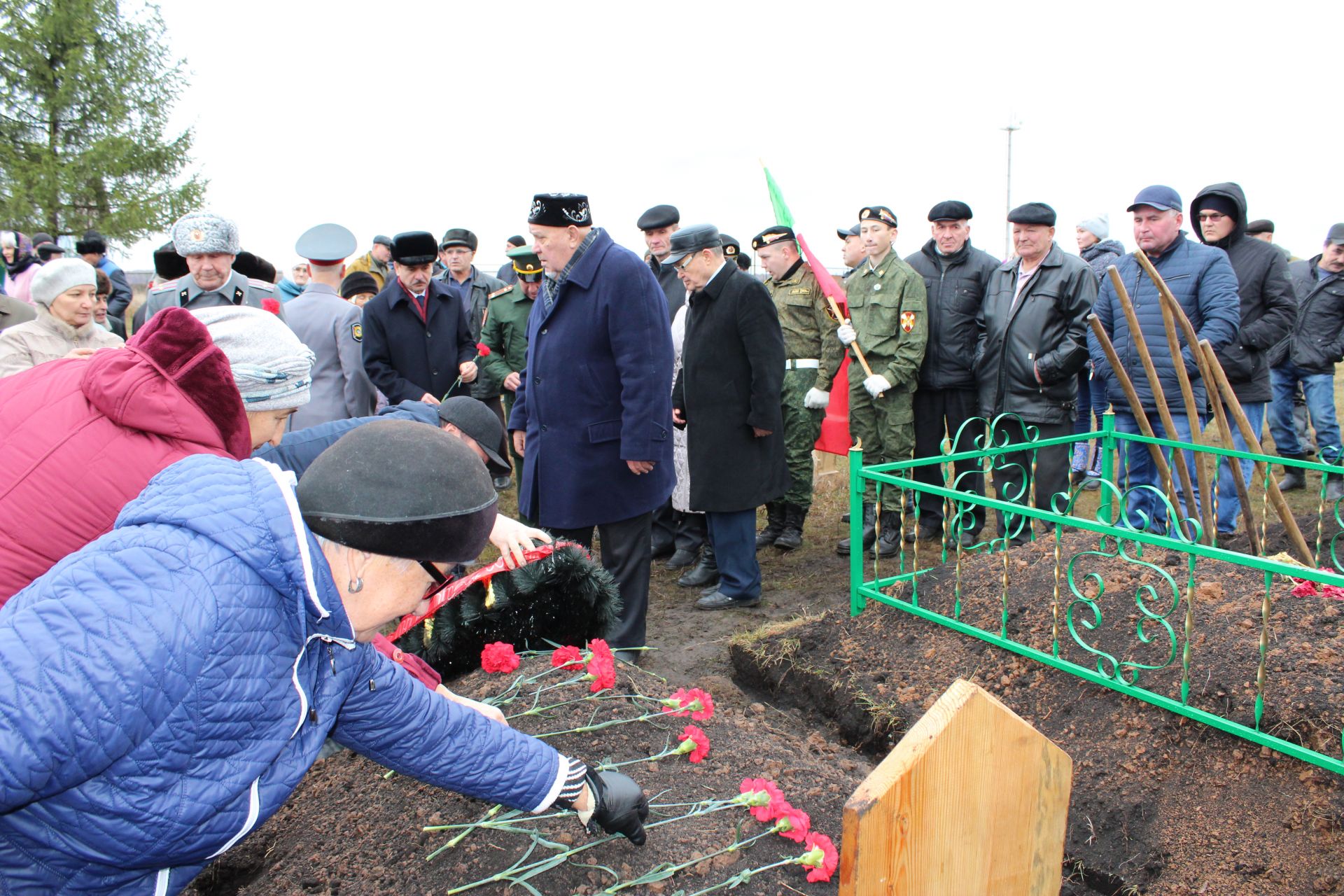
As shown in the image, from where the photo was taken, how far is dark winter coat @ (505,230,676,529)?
3814mm

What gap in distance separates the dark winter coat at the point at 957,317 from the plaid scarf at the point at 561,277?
2.71 meters

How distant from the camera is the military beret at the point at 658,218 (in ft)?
20.0

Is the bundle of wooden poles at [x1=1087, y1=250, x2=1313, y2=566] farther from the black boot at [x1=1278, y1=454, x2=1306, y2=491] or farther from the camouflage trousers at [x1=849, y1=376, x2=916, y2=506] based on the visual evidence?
the black boot at [x1=1278, y1=454, x2=1306, y2=491]

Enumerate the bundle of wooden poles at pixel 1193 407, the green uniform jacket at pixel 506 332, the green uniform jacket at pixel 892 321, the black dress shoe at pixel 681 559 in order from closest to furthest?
the bundle of wooden poles at pixel 1193 407, the green uniform jacket at pixel 892 321, the black dress shoe at pixel 681 559, the green uniform jacket at pixel 506 332

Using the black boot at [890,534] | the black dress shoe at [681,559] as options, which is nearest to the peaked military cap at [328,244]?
the black dress shoe at [681,559]

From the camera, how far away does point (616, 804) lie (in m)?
1.92

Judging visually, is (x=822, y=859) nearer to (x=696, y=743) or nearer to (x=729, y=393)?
(x=696, y=743)

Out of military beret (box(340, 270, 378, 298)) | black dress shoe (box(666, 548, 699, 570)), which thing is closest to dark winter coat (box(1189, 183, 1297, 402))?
black dress shoe (box(666, 548, 699, 570))

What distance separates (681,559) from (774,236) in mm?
2141

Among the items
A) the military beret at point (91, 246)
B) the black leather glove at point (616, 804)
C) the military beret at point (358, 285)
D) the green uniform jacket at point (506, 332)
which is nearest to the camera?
the black leather glove at point (616, 804)

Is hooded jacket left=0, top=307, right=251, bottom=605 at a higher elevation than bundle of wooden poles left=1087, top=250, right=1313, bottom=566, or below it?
higher

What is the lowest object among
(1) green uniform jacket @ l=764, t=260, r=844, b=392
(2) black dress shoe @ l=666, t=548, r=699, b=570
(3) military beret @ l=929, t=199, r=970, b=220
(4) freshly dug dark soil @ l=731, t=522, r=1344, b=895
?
(2) black dress shoe @ l=666, t=548, r=699, b=570

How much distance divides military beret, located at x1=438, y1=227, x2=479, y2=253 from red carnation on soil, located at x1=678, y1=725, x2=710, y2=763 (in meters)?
6.28

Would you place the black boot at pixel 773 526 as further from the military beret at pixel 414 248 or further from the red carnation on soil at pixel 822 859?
the red carnation on soil at pixel 822 859
